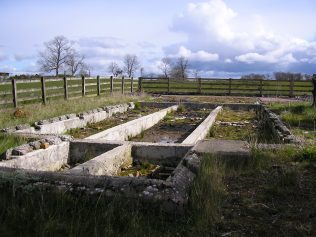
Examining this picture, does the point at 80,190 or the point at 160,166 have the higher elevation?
the point at 80,190

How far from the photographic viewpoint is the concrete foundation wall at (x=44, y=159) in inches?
193

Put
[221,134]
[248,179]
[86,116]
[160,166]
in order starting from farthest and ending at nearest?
[86,116], [221,134], [160,166], [248,179]

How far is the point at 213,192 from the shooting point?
12.0ft

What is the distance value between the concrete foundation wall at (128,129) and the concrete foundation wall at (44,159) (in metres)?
1.08

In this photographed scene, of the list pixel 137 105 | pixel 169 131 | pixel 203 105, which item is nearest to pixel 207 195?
pixel 169 131

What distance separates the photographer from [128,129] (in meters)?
8.79

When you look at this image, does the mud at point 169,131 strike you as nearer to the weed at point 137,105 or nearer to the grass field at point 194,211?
the weed at point 137,105

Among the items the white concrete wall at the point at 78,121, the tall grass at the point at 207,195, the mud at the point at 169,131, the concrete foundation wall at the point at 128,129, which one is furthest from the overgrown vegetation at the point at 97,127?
the tall grass at the point at 207,195

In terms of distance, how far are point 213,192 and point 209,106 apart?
1281 cm

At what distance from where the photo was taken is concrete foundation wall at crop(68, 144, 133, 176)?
4625 millimetres

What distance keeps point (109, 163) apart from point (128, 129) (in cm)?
347

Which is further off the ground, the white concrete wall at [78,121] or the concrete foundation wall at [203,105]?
the white concrete wall at [78,121]

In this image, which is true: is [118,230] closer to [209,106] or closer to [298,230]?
[298,230]

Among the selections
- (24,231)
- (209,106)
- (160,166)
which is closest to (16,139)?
(160,166)
